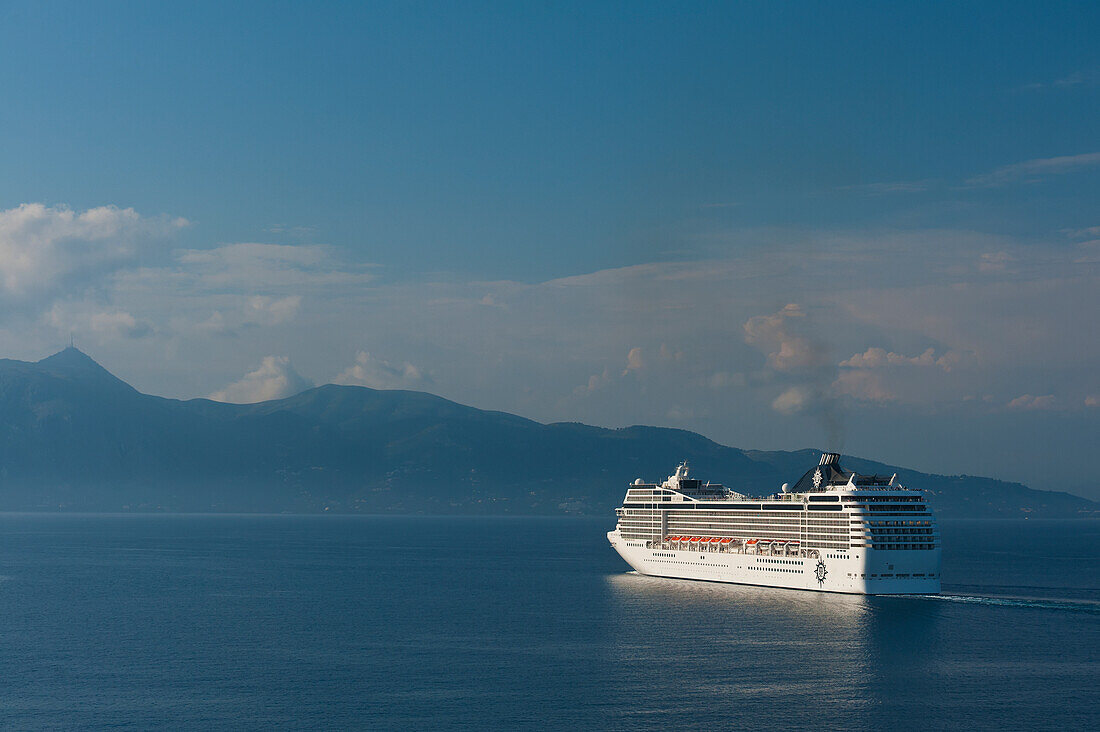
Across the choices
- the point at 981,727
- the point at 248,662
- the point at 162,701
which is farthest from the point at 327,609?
the point at 981,727

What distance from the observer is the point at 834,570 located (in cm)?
10906

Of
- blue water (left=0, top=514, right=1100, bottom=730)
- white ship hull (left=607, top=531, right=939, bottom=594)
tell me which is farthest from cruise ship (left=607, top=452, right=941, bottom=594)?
blue water (left=0, top=514, right=1100, bottom=730)

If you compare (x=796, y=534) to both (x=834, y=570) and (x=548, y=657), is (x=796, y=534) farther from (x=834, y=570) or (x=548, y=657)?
(x=548, y=657)

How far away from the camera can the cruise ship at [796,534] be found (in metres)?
107

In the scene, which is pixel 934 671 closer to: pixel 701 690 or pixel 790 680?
pixel 790 680

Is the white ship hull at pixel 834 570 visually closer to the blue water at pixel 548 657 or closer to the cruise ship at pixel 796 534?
the cruise ship at pixel 796 534

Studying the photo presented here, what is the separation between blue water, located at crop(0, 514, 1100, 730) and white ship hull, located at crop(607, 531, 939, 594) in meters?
1.90

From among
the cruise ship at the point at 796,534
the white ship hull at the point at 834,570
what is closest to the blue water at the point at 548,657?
the white ship hull at the point at 834,570

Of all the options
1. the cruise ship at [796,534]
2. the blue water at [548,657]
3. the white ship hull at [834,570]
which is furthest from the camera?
the cruise ship at [796,534]

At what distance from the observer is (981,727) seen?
62.3 meters

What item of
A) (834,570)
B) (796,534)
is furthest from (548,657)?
(796,534)

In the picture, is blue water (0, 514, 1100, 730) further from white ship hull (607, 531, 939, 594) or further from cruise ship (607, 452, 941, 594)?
cruise ship (607, 452, 941, 594)

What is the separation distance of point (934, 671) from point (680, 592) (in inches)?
1712

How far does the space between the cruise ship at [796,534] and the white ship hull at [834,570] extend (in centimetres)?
10
